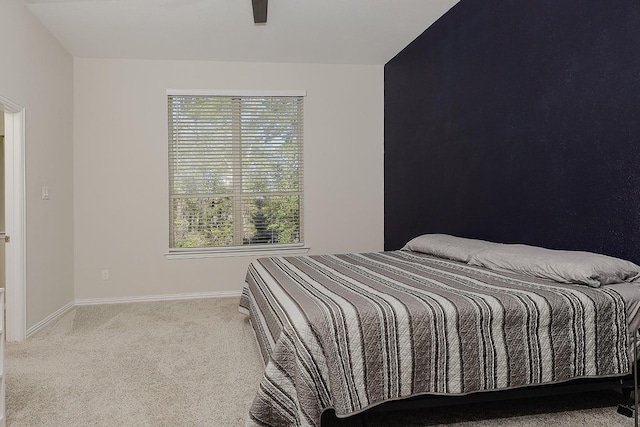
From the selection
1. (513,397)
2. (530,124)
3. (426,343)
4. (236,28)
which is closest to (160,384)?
(426,343)

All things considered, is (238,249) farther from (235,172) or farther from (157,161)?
(157,161)

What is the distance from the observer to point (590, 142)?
2.51m

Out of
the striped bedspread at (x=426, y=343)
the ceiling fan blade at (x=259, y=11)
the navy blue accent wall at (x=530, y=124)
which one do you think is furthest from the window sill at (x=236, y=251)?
the striped bedspread at (x=426, y=343)

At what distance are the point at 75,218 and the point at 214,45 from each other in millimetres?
2282

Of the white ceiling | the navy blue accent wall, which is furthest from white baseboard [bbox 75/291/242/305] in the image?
the white ceiling

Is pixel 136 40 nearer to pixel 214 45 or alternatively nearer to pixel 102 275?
pixel 214 45

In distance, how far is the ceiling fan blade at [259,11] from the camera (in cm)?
324

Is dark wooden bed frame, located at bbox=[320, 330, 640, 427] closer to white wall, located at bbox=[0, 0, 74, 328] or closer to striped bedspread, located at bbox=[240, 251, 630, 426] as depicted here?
striped bedspread, located at bbox=[240, 251, 630, 426]

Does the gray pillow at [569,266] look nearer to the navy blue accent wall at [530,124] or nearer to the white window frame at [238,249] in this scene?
the navy blue accent wall at [530,124]

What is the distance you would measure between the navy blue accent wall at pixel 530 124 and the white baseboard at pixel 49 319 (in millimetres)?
3445

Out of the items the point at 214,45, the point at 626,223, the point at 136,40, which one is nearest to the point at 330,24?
the point at 214,45

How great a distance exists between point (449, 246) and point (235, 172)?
2.65m

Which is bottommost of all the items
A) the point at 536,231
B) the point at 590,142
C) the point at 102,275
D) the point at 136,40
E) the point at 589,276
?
the point at 102,275

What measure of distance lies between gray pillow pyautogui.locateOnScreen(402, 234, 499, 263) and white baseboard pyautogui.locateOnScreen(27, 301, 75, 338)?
3.12m
